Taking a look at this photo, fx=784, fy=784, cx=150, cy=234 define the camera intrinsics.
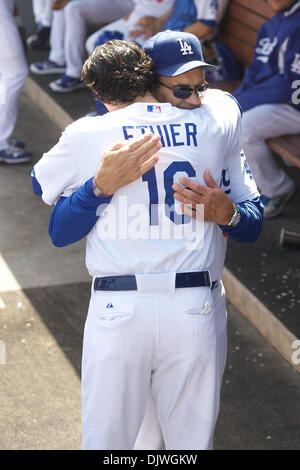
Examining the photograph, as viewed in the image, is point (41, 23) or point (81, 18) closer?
point (81, 18)

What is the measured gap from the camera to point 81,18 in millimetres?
7121

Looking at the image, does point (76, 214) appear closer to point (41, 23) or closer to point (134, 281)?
point (134, 281)

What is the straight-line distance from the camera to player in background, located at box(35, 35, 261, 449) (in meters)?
2.39

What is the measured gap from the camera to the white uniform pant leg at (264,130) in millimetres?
4910

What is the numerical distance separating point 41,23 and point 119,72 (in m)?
6.39

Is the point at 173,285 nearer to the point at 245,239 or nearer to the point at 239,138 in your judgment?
the point at 245,239

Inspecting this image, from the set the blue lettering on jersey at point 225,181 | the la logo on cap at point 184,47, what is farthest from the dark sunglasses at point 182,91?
the blue lettering on jersey at point 225,181

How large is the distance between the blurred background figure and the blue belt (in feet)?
20.3

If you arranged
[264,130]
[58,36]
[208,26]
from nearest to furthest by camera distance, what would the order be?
[264,130] → [208,26] → [58,36]

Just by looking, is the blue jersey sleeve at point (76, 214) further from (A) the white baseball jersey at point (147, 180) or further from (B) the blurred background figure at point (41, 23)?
(B) the blurred background figure at point (41, 23)

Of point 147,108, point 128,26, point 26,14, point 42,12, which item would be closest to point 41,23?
point 42,12

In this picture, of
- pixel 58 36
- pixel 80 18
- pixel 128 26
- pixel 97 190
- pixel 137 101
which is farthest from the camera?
pixel 58 36

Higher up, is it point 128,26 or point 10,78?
point 128,26
